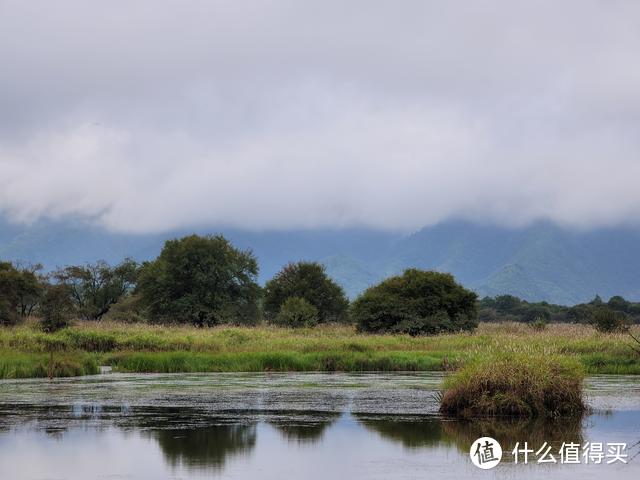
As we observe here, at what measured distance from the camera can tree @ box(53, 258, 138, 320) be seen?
81.4 metres

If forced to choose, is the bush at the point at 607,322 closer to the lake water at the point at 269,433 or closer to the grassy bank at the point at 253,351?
the grassy bank at the point at 253,351

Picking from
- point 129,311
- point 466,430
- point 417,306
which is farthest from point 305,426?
point 129,311

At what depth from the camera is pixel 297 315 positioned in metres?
64.1

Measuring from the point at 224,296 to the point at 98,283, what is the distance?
61.9 feet

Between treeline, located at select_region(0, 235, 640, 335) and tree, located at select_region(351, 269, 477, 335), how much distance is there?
0.21ft

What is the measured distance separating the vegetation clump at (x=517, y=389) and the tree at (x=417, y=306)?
110ft

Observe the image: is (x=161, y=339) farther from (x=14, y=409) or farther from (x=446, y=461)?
(x=446, y=461)

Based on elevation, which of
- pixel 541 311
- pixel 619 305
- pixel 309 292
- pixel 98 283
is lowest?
pixel 309 292

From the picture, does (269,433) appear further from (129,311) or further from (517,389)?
(129,311)

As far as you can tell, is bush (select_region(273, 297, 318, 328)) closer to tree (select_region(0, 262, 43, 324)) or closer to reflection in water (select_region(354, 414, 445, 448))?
tree (select_region(0, 262, 43, 324))

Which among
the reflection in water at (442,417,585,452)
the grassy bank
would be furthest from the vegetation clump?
the grassy bank

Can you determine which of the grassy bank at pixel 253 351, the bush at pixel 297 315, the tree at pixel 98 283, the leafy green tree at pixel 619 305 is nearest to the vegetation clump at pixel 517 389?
the grassy bank at pixel 253 351

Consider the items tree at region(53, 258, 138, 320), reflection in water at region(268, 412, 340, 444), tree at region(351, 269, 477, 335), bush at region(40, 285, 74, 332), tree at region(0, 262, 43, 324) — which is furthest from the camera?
tree at region(53, 258, 138, 320)

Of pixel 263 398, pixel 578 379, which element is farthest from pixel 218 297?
pixel 578 379
